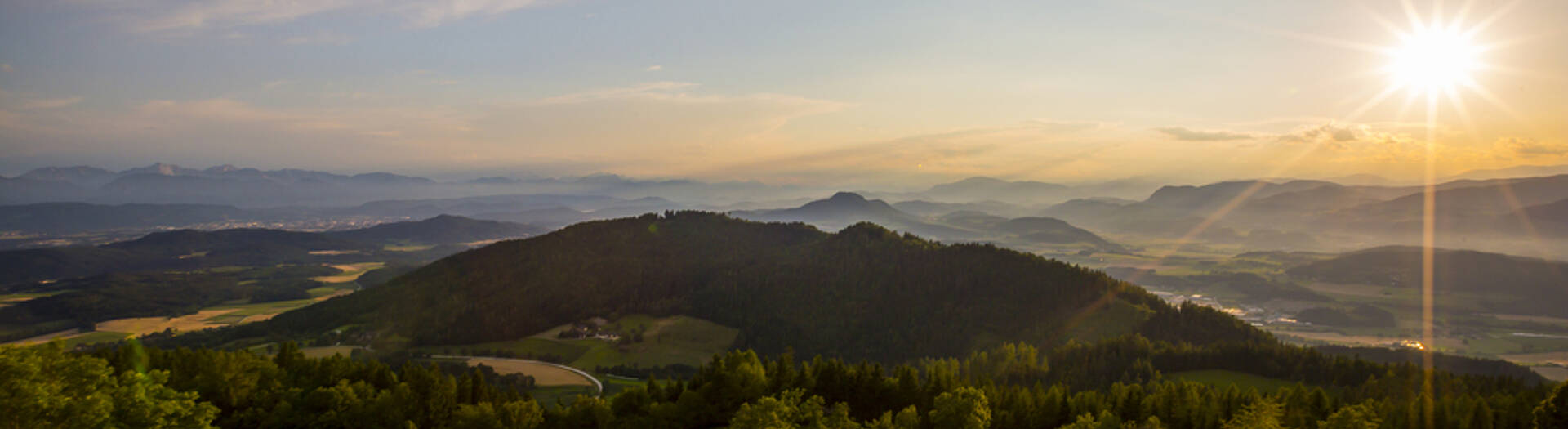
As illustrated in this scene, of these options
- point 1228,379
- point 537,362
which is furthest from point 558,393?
point 1228,379

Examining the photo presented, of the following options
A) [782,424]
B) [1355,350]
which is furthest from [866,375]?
[1355,350]

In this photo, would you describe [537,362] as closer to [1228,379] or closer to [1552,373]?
[1228,379]

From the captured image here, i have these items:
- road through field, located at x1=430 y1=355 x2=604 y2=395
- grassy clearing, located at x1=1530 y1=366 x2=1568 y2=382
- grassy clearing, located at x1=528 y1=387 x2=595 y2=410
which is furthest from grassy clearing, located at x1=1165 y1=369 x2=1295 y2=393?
grassy clearing, located at x1=1530 y1=366 x2=1568 y2=382

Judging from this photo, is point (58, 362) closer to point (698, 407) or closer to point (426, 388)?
point (426, 388)

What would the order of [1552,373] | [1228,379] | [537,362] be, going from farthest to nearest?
[1552,373] < [537,362] < [1228,379]

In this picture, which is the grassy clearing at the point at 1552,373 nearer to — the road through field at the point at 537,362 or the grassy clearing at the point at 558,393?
the grassy clearing at the point at 558,393

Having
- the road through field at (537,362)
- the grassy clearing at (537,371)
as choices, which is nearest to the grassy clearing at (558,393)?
the grassy clearing at (537,371)

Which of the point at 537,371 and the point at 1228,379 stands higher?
the point at 1228,379

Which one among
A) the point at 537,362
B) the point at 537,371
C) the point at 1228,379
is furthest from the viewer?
the point at 537,362

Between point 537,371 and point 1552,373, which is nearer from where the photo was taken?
point 537,371

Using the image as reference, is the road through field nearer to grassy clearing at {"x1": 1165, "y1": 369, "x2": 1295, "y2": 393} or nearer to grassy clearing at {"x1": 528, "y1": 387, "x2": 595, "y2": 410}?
grassy clearing at {"x1": 528, "y1": 387, "x2": 595, "y2": 410}
